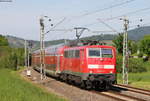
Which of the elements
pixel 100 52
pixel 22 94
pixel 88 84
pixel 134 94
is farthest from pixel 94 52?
pixel 22 94

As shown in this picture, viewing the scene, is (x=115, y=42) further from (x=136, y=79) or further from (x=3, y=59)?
(x=136, y=79)

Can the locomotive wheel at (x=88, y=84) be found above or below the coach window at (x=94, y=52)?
below

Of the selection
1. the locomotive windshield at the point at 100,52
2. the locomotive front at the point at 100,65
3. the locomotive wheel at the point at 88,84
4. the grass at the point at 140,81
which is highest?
the locomotive windshield at the point at 100,52

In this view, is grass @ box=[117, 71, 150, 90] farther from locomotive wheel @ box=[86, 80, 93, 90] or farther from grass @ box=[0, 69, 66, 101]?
grass @ box=[0, 69, 66, 101]

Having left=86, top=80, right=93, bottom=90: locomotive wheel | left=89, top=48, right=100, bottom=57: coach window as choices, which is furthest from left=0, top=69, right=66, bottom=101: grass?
left=89, top=48, right=100, bottom=57: coach window

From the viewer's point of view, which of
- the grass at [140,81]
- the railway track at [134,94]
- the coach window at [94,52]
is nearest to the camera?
the railway track at [134,94]

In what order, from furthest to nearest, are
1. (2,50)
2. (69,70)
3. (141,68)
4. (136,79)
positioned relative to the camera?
(2,50) → (141,68) → (136,79) → (69,70)

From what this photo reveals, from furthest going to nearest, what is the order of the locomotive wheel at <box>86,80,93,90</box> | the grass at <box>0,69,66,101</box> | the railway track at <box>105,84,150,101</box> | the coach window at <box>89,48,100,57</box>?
the locomotive wheel at <box>86,80,93,90</box> < the coach window at <box>89,48,100,57</box> < the railway track at <box>105,84,150,101</box> < the grass at <box>0,69,66,101</box>

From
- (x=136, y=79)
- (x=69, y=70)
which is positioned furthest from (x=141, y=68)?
(x=69, y=70)

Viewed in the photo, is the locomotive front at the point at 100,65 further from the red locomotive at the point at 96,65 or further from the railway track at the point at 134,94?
the railway track at the point at 134,94

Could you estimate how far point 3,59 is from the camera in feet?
242

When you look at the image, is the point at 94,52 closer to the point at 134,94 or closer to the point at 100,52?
the point at 100,52

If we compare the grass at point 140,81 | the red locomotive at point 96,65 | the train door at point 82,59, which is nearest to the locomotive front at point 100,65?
the red locomotive at point 96,65

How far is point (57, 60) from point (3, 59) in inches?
1629
